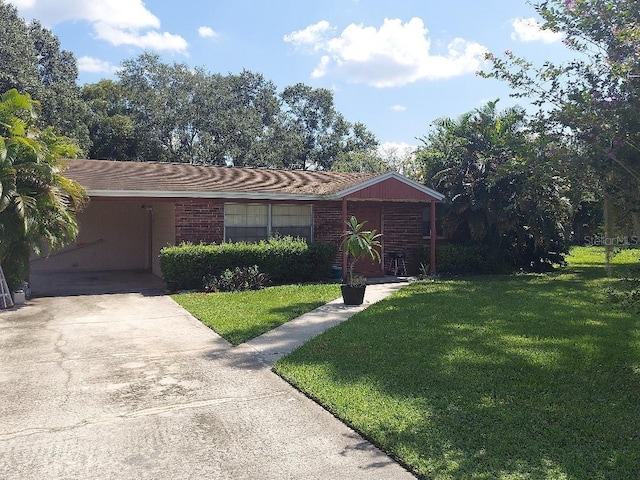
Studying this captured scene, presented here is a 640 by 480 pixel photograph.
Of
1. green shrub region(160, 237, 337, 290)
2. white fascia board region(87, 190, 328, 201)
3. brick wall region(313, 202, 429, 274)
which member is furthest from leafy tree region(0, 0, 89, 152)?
brick wall region(313, 202, 429, 274)

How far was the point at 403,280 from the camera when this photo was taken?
14578 mm

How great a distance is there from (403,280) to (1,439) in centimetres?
1155

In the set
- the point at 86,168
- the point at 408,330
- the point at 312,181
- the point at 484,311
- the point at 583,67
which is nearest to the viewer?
the point at 583,67

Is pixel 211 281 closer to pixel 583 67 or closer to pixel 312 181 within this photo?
pixel 312 181

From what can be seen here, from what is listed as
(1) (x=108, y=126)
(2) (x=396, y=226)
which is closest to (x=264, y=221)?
(2) (x=396, y=226)

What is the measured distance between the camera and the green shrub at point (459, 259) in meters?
15.5

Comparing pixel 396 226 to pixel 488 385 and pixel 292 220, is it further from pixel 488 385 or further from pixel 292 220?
pixel 488 385

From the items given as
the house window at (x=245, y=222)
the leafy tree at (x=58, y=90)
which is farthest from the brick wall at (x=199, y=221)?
the leafy tree at (x=58, y=90)

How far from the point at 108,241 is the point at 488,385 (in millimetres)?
15400

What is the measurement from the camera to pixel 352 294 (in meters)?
10.2

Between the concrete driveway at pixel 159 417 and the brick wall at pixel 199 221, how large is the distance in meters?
5.87

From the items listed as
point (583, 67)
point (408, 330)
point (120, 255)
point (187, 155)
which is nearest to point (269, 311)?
point (408, 330)

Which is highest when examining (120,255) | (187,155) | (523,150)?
(187,155)

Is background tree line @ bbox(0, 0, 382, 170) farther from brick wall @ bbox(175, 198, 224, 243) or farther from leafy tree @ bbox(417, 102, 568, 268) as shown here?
leafy tree @ bbox(417, 102, 568, 268)
